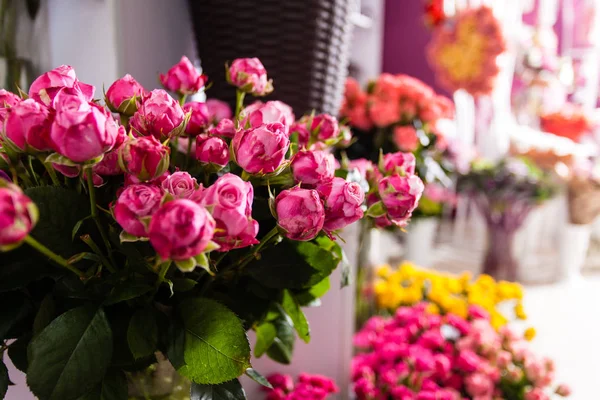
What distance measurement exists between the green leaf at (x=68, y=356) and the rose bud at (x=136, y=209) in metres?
0.10

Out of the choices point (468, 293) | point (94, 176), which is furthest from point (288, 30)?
point (468, 293)

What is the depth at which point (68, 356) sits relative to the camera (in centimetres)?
35

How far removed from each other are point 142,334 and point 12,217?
0.55 feet

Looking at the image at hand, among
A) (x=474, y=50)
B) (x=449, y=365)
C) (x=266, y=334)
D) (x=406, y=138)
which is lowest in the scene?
(x=449, y=365)

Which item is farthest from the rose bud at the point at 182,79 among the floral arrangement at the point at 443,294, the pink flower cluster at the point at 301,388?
the floral arrangement at the point at 443,294

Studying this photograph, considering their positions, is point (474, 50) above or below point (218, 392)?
above

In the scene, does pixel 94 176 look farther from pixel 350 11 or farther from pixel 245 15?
pixel 350 11

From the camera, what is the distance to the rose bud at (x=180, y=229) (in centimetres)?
28

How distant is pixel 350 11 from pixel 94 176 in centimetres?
59

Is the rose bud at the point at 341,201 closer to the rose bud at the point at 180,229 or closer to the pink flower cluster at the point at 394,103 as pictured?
the rose bud at the point at 180,229

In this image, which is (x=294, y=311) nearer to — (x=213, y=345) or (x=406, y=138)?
(x=213, y=345)

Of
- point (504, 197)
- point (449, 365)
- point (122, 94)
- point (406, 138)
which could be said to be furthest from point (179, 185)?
point (504, 197)

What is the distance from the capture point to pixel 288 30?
78cm

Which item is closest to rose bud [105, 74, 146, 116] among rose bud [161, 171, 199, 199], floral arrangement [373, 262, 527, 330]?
rose bud [161, 171, 199, 199]
